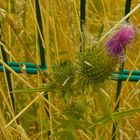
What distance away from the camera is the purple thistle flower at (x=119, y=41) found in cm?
62

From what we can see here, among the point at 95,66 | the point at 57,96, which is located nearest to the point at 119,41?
the point at 95,66

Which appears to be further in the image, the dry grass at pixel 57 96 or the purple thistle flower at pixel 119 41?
the dry grass at pixel 57 96

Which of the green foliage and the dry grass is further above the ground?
the green foliage

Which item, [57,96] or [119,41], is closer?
[119,41]

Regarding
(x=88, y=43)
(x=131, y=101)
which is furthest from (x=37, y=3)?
(x=131, y=101)

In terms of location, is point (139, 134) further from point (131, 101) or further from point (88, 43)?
point (88, 43)

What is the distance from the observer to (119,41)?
24.4 inches

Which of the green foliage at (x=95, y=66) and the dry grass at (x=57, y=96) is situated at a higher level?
the green foliage at (x=95, y=66)

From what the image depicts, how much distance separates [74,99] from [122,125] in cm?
50

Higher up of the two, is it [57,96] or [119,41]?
[119,41]

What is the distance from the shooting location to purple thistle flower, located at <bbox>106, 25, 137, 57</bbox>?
0.62 metres

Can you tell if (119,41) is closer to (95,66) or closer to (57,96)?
(95,66)

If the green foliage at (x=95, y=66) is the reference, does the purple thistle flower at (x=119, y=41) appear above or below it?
above

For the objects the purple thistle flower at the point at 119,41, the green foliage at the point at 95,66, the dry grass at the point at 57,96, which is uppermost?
the purple thistle flower at the point at 119,41
